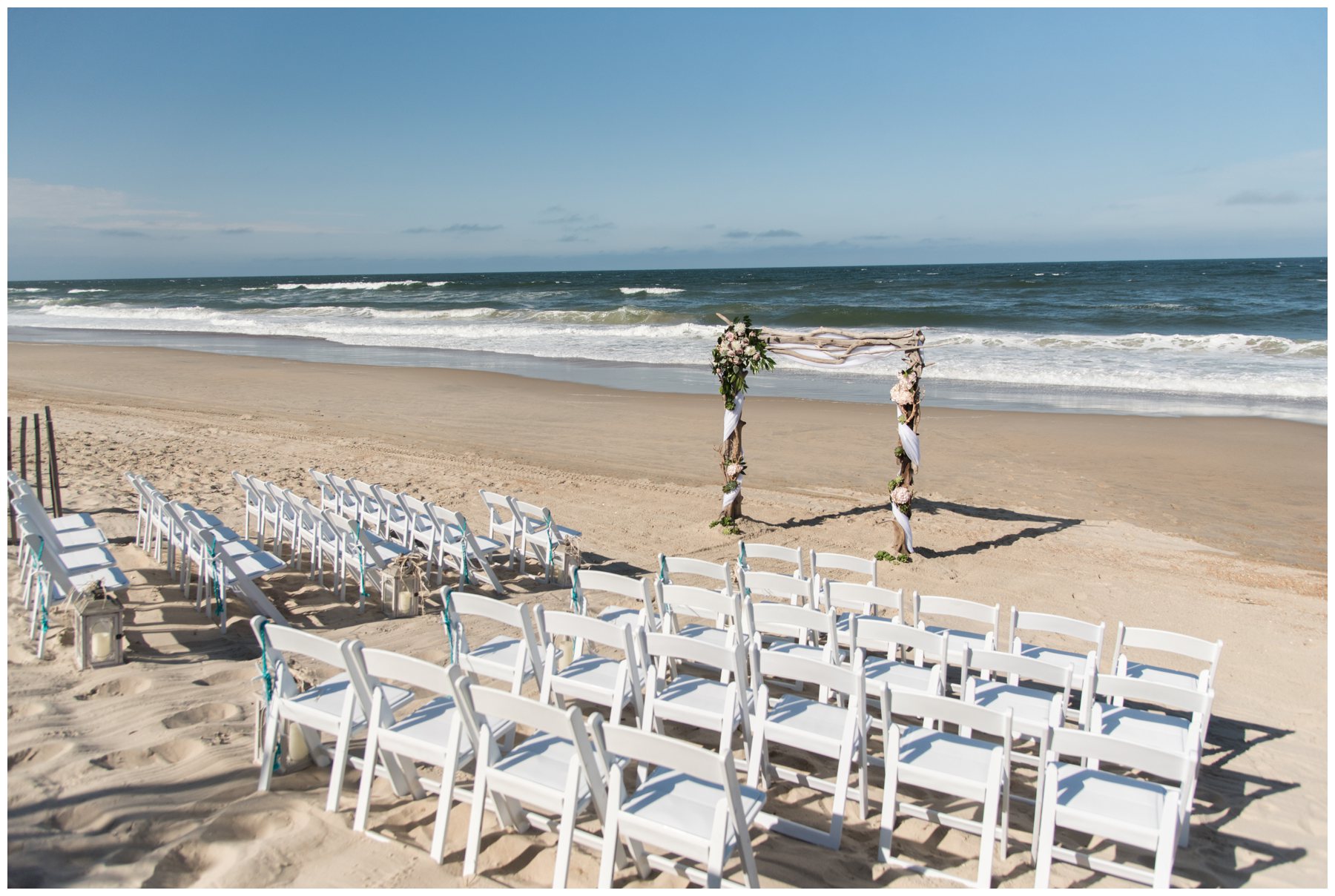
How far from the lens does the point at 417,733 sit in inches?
145

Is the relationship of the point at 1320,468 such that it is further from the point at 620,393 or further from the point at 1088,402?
the point at 620,393

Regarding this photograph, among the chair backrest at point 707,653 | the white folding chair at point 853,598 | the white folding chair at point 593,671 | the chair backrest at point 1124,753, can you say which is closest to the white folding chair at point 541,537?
the white folding chair at point 853,598

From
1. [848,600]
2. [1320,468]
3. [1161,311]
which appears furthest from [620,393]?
[1161,311]

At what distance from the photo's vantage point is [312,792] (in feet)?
12.4

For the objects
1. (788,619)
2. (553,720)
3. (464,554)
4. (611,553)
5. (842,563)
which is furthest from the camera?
(611,553)

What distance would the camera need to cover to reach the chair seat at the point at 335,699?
12.5ft

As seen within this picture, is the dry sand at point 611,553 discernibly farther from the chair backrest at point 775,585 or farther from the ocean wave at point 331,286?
the ocean wave at point 331,286

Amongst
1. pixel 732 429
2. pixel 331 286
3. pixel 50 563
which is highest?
pixel 331 286

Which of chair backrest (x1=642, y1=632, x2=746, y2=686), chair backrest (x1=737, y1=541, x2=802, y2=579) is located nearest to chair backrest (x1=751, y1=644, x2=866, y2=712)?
chair backrest (x1=642, y1=632, x2=746, y2=686)

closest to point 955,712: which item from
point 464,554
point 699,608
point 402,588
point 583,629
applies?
point 583,629

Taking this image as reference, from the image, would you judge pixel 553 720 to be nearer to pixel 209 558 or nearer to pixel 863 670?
pixel 863 670

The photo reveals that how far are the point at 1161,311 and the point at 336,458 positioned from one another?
33.9 meters

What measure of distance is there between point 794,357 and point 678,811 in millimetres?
6376

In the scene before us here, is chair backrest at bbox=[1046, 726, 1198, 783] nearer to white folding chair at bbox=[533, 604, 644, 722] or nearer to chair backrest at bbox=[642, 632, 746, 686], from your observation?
chair backrest at bbox=[642, 632, 746, 686]
